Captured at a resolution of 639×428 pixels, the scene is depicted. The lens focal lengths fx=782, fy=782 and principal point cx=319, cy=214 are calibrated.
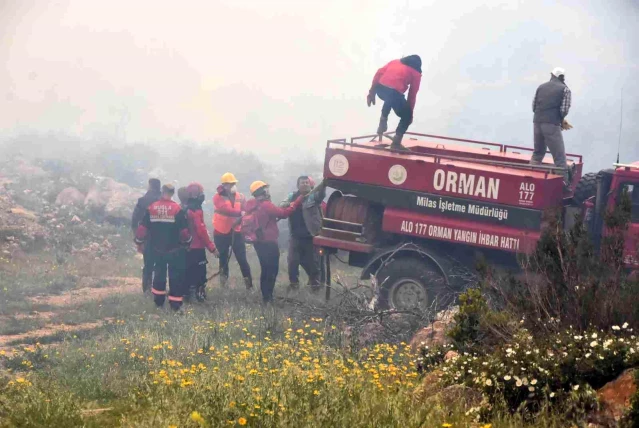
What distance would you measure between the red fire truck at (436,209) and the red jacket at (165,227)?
185cm

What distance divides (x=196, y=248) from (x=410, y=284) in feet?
10.3

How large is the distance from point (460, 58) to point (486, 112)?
237cm

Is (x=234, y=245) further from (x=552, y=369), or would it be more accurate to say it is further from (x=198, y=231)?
(x=552, y=369)

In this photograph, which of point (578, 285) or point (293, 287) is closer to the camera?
point (578, 285)

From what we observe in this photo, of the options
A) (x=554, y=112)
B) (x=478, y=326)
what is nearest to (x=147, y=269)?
(x=554, y=112)

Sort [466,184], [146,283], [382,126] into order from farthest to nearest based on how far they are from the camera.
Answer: [146,283] < [382,126] < [466,184]

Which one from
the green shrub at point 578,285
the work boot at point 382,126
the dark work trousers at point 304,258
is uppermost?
the work boot at point 382,126

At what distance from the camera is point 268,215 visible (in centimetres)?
1120

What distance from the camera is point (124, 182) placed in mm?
22500

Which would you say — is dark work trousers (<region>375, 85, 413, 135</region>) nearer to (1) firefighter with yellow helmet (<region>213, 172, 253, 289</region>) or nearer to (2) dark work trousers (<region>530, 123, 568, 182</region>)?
(2) dark work trousers (<region>530, 123, 568, 182</region>)

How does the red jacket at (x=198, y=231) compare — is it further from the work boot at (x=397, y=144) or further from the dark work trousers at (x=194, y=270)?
the work boot at (x=397, y=144)

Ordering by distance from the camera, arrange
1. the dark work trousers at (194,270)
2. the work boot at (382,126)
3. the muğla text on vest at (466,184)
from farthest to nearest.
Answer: the dark work trousers at (194,270) → the work boot at (382,126) → the muğla text on vest at (466,184)

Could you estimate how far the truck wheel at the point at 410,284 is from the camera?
944cm

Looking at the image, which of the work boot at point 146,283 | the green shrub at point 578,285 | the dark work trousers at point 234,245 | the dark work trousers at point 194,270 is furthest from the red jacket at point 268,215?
the green shrub at point 578,285
